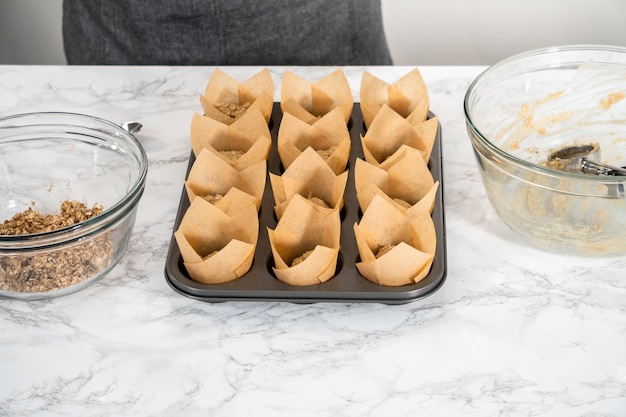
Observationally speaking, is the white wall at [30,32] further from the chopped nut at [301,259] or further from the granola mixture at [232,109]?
the chopped nut at [301,259]

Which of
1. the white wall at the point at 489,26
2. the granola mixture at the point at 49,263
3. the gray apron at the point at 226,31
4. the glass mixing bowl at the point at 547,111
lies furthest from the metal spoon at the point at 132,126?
the white wall at the point at 489,26

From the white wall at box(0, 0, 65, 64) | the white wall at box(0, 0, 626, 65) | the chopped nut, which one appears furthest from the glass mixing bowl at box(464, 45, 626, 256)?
the white wall at box(0, 0, 65, 64)

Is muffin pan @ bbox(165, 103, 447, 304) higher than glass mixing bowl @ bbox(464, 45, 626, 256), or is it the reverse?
glass mixing bowl @ bbox(464, 45, 626, 256)

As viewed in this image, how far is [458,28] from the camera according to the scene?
2.04 m

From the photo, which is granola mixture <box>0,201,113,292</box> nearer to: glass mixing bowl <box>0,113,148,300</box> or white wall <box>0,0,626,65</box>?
glass mixing bowl <box>0,113,148,300</box>

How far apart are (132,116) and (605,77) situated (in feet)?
2.20

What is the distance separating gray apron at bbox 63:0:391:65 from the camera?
4.49 feet

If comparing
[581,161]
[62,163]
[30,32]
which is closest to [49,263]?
[62,163]

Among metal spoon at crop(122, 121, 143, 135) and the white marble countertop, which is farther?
metal spoon at crop(122, 121, 143, 135)

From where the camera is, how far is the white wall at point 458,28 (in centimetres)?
197

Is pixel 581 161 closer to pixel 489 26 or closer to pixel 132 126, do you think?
pixel 132 126

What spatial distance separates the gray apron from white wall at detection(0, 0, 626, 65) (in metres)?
0.60

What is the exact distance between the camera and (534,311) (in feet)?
2.80

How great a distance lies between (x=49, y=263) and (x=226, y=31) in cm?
66
